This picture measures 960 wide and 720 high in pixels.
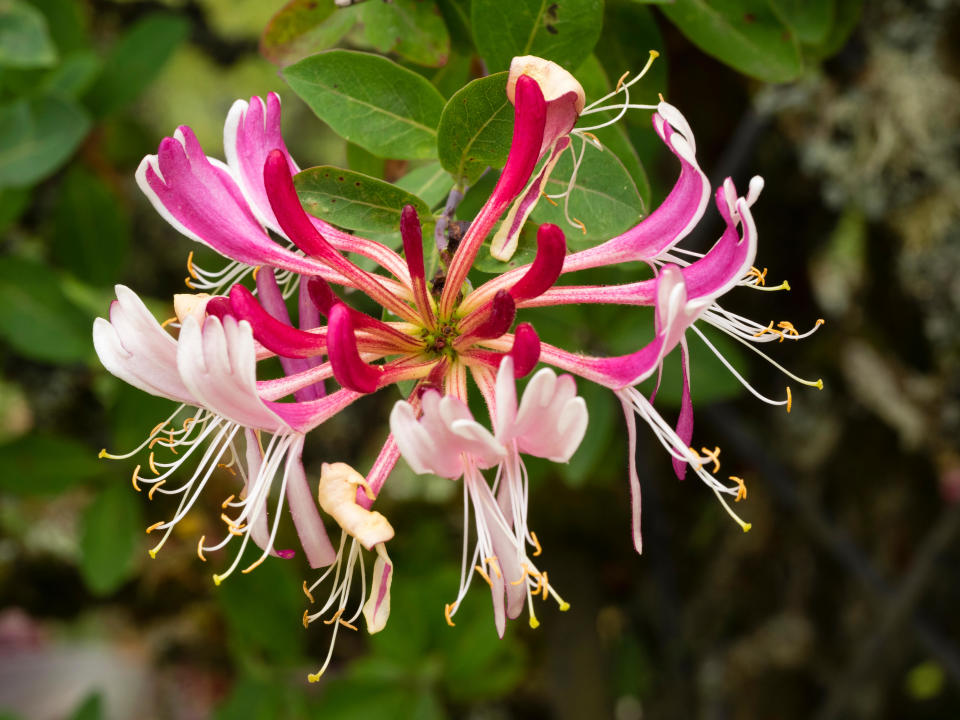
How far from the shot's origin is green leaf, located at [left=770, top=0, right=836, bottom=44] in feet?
2.83

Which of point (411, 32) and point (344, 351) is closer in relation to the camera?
point (344, 351)

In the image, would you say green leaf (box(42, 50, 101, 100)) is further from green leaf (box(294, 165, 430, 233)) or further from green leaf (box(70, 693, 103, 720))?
green leaf (box(70, 693, 103, 720))

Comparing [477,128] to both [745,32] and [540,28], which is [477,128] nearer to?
[540,28]

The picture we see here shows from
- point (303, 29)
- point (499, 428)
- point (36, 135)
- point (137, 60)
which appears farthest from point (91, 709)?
point (499, 428)

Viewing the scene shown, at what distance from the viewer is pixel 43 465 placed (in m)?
1.37

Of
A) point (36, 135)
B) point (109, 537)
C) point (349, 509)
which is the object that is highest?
point (349, 509)

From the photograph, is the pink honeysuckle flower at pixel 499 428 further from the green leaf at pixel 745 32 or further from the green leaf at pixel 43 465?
the green leaf at pixel 43 465

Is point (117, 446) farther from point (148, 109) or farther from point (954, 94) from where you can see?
point (954, 94)

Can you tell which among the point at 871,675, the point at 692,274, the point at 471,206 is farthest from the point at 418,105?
the point at 871,675

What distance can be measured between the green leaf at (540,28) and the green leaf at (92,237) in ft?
3.27

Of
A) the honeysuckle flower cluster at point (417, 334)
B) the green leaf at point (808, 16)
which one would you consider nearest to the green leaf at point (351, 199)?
the honeysuckle flower cluster at point (417, 334)

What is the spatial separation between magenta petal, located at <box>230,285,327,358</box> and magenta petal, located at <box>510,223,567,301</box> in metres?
0.13

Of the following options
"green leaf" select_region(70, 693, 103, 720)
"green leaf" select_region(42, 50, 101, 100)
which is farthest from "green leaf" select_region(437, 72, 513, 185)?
"green leaf" select_region(70, 693, 103, 720)

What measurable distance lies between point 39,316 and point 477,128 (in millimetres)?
937
